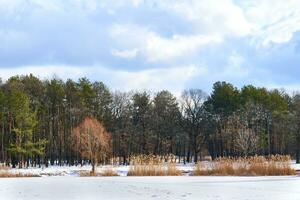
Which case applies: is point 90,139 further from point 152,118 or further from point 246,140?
point 152,118

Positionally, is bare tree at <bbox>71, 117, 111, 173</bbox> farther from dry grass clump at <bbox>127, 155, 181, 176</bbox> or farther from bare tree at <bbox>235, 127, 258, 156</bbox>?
bare tree at <bbox>235, 127, 258, 156</bbox>

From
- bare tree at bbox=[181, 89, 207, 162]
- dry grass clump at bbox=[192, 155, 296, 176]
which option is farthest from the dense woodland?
dry grass clump at bbox=[192, 155, 296, 176]

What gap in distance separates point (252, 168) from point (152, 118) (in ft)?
140

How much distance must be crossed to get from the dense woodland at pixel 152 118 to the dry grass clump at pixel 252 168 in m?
29.5

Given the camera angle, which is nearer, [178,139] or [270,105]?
[270,105]

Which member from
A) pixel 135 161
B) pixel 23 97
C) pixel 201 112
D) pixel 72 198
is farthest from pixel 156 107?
pixel 72 198

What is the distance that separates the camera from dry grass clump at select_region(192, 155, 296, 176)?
29047mm

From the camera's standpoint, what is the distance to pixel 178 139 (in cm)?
7712

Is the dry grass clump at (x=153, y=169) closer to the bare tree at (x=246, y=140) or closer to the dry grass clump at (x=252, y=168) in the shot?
the dry grass clump at (x=252, y=168)

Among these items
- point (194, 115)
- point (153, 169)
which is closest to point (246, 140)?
point (194, 115)

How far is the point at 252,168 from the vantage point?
2939 centimetres

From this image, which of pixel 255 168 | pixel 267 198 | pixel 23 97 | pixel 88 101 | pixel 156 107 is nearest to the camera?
pixel 267 198

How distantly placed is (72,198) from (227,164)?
16.6 meters

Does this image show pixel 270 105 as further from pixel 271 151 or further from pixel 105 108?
pixel 105 108
